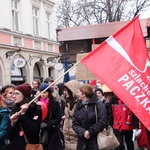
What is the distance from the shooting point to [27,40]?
21.0m

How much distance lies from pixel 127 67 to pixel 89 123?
0.96m

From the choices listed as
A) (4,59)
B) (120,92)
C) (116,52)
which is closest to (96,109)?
(120,92)

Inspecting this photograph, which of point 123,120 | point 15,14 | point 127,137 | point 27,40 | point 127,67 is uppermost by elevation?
point 15,14

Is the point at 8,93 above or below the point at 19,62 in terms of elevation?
below

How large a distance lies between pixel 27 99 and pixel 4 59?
46.5 feet

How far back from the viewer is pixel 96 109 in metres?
5.14

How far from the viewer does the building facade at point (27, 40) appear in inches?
733

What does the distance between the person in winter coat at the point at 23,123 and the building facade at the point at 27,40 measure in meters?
14.0

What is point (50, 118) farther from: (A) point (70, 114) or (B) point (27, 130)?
(B) point (27, 130)

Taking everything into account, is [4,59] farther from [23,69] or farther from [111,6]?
[111,6]

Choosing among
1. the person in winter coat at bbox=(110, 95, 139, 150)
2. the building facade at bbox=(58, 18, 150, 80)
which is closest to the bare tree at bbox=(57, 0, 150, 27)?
the building facade at bbox=(58, 18, 150, 80)

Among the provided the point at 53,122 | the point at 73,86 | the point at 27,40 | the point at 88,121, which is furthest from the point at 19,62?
the point at 88,121

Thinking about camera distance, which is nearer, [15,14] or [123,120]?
[123,120]

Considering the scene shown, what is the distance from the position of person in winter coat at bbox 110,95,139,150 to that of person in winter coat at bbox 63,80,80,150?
62.8 inches
